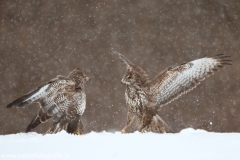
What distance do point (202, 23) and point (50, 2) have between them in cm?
397

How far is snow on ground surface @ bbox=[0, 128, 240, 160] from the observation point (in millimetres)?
2902

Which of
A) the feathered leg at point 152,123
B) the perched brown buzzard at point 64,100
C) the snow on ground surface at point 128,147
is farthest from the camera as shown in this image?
the feathered leg at point 152,123

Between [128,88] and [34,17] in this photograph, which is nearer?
[128,88]

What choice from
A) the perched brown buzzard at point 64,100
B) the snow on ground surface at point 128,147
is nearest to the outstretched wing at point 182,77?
→ the perched brown buzzard at point 64,100

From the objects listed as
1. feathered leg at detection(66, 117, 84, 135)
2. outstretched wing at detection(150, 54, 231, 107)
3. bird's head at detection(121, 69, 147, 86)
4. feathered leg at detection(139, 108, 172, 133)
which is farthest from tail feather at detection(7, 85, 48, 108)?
outstretched wing at detection(150, 54, 231, 107)

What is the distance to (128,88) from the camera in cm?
421

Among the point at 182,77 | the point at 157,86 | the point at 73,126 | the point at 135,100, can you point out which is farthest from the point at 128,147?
the point at 182,77

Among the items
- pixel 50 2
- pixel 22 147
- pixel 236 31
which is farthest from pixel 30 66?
pixel 22 147

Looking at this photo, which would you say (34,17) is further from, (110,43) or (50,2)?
(110,43)

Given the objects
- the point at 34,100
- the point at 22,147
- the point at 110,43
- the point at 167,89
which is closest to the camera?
the point at 22,147

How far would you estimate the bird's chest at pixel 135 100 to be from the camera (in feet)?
13.7

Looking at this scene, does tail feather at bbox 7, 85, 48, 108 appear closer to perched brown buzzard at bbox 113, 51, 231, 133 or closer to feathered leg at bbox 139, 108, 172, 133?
perched brown buzzard at bbox 113, 51, 231, 133

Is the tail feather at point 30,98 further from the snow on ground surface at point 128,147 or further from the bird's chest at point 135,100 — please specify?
the bird's chest at point 135,100

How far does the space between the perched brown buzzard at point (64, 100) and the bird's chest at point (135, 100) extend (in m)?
0.50
